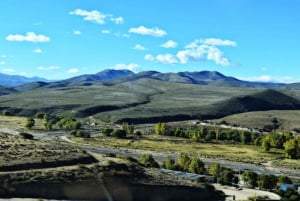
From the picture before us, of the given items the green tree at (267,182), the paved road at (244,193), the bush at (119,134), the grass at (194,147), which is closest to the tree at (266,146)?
the grass at (194,147)

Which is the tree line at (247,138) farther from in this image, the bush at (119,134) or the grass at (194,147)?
the bush at (119,134)

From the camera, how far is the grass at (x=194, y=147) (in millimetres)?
146625

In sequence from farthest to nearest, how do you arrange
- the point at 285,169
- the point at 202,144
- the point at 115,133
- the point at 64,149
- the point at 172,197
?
the point at 115,133 → the point at 202,144 → the point at 285,169 → the point at 64,149 → the point at 172,197

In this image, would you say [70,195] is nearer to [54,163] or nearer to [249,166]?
[54,163]

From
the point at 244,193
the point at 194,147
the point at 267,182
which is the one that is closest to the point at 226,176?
the point at 267,182

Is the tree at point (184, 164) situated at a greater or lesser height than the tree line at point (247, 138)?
lesser

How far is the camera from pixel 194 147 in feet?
539

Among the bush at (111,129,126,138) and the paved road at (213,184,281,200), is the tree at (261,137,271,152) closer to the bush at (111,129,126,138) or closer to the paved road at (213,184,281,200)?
the bush at (111,129,126,138)

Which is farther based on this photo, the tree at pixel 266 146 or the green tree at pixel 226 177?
the tree at pixel 266 146

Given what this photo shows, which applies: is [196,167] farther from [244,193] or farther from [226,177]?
[244,193]

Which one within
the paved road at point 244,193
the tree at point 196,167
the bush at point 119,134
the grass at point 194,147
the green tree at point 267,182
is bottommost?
the paved road at point 244,193

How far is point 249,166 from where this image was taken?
12912cm

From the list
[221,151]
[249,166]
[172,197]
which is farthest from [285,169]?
[172,197]

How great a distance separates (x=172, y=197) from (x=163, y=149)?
80694mm
